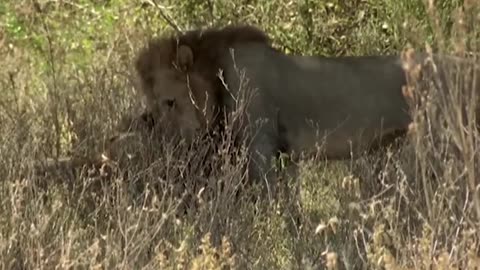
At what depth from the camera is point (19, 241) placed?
163 inches

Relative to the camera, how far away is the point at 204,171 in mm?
5227

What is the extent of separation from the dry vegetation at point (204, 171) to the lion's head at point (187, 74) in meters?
0.30

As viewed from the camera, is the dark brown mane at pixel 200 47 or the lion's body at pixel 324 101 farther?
the dark brown mane at pixel 200 47

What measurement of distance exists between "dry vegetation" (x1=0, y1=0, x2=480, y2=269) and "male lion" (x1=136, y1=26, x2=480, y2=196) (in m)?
0.18

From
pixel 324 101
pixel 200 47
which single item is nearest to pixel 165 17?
pixel 200 47

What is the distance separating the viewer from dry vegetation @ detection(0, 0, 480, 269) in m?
3.75

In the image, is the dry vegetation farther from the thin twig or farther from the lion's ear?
the lion's ear

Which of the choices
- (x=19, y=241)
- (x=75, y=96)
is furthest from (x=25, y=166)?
(x=75, y=96)

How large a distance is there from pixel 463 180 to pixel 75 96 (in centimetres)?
290

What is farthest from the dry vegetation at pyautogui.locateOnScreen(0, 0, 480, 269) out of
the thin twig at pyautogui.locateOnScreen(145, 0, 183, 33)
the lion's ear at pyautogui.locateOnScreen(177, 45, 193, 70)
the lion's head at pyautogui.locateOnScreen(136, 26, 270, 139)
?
the lion's ear at pyautogui.locateOnScreen(177, 45, 193, 70)

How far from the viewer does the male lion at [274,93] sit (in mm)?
5719

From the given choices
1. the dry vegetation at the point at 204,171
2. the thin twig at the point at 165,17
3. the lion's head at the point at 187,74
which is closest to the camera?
the dry vegetation at the point at 204,171

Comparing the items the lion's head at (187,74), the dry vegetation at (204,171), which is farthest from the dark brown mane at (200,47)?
the dry vegetation at (204,171)

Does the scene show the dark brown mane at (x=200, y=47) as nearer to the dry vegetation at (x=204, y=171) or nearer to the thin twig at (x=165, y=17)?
the dry vegetation at (x=204, y=171)
